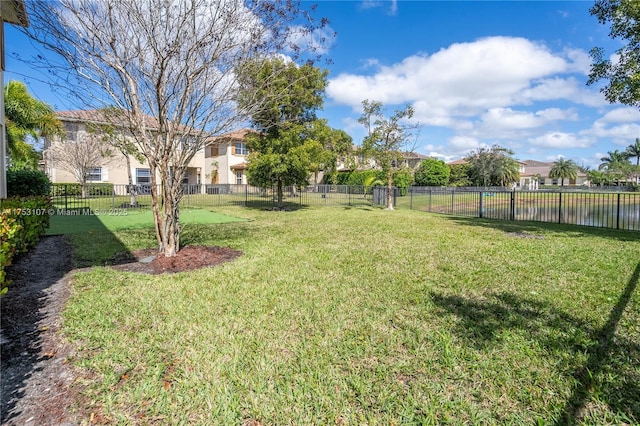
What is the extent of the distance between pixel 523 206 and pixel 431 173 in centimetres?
2239

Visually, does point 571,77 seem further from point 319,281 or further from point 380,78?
point 319,281

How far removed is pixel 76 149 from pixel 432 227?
2085 cm

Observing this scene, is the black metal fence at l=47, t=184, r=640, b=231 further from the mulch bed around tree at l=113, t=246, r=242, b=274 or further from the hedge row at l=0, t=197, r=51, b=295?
the mulch bed around tree at l=113, t=246, r=242, b=274

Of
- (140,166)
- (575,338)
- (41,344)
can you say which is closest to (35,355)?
(41,344)

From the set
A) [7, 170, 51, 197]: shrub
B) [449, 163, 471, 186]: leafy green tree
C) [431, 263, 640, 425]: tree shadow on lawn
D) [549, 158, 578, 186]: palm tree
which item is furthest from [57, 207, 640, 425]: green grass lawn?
[549, 158, 578, 186]: palm tree

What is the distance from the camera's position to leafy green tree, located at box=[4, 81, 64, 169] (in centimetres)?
1284

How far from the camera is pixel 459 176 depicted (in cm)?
4366

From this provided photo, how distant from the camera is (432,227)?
1041cm

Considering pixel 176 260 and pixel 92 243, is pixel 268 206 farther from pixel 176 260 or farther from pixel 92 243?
pixel 176 260

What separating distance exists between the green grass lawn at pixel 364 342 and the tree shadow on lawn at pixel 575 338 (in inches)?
0.5

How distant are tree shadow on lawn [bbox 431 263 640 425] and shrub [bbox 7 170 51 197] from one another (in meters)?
14.6

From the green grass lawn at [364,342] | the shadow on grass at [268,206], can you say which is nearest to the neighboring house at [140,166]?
the shadow on grass at [268,206]

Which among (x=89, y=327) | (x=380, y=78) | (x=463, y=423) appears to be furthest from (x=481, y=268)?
(x=380, y=78)

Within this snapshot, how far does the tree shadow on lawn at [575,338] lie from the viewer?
7.12ft
